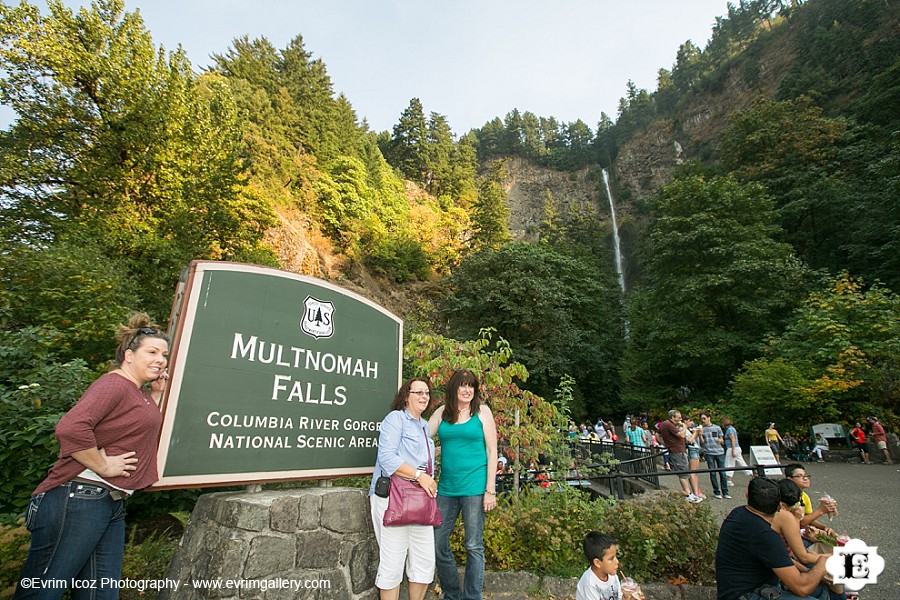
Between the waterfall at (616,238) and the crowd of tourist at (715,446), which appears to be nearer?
the crowd of tourist at (715,446)

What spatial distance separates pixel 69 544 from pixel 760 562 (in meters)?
3.96

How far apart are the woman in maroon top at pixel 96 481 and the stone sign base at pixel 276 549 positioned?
1.48 ft

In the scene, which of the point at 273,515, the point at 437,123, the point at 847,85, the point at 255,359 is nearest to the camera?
the point at 273,515

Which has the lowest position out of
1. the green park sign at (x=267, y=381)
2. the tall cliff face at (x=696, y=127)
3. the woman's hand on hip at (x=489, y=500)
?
the woman's hand on hip at (x=489, y=500)

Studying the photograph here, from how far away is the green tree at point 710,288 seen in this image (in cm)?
1909

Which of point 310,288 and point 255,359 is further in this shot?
point 310,288

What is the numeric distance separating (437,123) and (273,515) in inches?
1827

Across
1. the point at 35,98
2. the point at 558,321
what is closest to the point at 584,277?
the point at 558,321

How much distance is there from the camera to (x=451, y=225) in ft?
110

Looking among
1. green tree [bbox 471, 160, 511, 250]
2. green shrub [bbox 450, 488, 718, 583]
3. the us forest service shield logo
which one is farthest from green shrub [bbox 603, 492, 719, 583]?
green tree [bbox 471, 160, 511, 250]

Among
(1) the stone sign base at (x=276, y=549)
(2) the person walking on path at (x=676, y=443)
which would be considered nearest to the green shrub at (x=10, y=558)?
(1) the stone sign base at (x=276, y=549)

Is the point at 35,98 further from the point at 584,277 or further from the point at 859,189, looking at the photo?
the point at 859,189

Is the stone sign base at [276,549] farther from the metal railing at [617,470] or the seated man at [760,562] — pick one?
the metal railing at [617,470]

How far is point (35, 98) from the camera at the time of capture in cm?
1158
